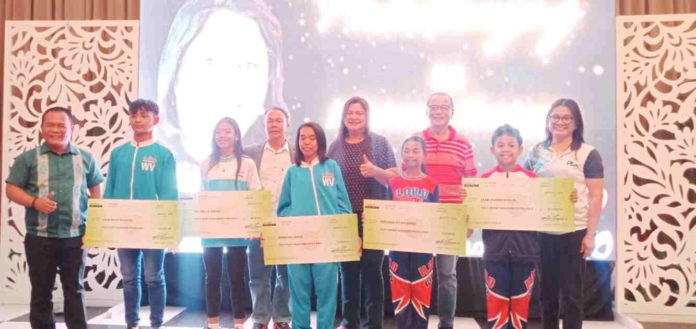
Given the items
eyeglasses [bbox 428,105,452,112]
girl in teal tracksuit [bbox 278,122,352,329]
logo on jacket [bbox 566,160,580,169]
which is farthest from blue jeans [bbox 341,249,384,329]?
logo on jacket [bbox 566,160,580,169]

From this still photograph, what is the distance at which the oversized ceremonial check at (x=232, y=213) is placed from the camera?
3359 mm

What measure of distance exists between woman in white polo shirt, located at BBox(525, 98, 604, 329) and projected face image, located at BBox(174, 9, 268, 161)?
7.66 feet

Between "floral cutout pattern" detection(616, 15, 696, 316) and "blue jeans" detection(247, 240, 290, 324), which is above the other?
"floral cutout pattern" detection(616, 15, 696, 316)

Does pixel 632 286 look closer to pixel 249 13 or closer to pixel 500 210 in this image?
pixel 500 210

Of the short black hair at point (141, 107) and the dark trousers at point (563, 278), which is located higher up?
the short black hair at point (141, 107)

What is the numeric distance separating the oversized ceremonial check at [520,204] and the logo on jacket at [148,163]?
5.97 feet

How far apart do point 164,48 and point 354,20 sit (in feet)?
5.09

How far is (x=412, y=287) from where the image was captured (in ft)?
10.4

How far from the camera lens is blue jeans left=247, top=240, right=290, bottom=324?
11.5 feet

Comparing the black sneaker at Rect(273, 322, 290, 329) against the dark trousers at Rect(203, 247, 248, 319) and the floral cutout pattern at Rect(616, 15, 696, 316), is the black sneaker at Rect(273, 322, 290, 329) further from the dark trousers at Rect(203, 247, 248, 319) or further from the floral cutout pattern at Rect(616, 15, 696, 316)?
the floral cutout pattern at Rect(616, 15, 696, 316)

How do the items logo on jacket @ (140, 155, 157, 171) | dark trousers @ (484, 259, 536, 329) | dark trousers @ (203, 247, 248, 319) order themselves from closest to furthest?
dark trousers @ (484, 259, 536, 329) → logo on jacket @ (140, 155, 157, 171) → dark trousers @ (203, 247, 248, 319)

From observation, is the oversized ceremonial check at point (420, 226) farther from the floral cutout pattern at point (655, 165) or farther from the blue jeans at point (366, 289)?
the floral cutout pattern at point (655, 165)

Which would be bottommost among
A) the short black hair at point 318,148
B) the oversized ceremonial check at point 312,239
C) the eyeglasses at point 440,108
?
the oversized ceremonial check at point 312,239

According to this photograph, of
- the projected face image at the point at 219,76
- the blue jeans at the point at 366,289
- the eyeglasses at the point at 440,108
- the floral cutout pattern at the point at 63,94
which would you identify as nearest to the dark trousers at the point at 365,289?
the blue jeans at the point at 366,289
